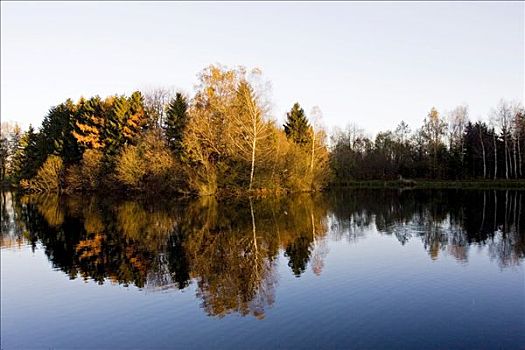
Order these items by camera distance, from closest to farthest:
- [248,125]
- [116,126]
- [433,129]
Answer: [248,125] → [116,126] → [433,129]

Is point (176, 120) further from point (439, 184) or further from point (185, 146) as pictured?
point (439, 184)

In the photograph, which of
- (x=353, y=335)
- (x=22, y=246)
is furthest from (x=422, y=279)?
(x=22, y=246)

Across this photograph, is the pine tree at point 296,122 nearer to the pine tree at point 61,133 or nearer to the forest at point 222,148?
the forest at point 222,148

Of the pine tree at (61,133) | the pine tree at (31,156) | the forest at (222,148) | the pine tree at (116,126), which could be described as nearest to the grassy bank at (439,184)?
the forest at (222,148)

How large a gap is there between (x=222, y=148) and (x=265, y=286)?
32.9 metres

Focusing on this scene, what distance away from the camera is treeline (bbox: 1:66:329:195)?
143 ft

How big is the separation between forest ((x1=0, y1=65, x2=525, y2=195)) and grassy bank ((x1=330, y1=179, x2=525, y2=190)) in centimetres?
249

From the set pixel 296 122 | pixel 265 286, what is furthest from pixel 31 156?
pixel 265 286

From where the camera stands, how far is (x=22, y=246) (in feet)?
63.6

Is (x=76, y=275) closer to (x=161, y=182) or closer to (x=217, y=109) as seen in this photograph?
(x=217, y=109)

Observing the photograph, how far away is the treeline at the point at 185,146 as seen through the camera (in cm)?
4366

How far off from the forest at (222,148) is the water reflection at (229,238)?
38.6ft

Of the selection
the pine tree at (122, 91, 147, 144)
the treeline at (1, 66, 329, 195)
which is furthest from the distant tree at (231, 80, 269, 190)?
the pine tree at (122, 91, 147, 144)

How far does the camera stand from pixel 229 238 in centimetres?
2012
